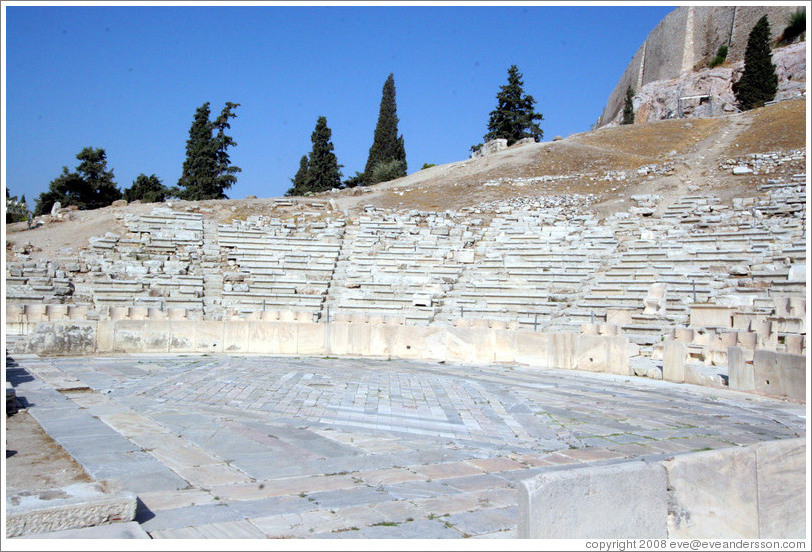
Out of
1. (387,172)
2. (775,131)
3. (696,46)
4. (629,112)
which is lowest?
(387,172)

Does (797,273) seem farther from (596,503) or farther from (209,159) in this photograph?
(209,159)

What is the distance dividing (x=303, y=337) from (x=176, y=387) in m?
4.67

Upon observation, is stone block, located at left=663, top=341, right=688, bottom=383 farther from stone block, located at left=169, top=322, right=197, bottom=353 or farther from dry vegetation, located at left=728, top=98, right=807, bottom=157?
dry vegetation, located at left=728, top=98, right=807, bottom=157

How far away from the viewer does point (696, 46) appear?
2286 inches

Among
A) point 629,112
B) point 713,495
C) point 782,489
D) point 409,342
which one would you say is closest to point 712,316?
point 409,342

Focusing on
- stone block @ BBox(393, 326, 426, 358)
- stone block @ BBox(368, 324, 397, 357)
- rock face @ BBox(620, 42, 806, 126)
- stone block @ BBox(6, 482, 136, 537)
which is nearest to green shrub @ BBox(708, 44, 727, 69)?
Result: rock face @ BBox(620, 42, 806, 126)

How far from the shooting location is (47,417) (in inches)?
251

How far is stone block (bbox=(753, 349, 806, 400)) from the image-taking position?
8.31 metres

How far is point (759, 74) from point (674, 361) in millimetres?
43662

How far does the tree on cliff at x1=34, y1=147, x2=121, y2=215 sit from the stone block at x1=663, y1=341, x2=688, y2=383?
37629 millimetres

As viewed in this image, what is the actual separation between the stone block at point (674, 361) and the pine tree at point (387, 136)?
3994 centimetres

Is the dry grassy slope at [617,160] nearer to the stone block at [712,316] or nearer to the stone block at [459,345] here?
the stone block at [712,316]

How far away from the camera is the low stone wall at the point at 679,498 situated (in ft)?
9.53

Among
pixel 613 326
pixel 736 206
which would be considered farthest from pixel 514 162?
pixel 613 326
